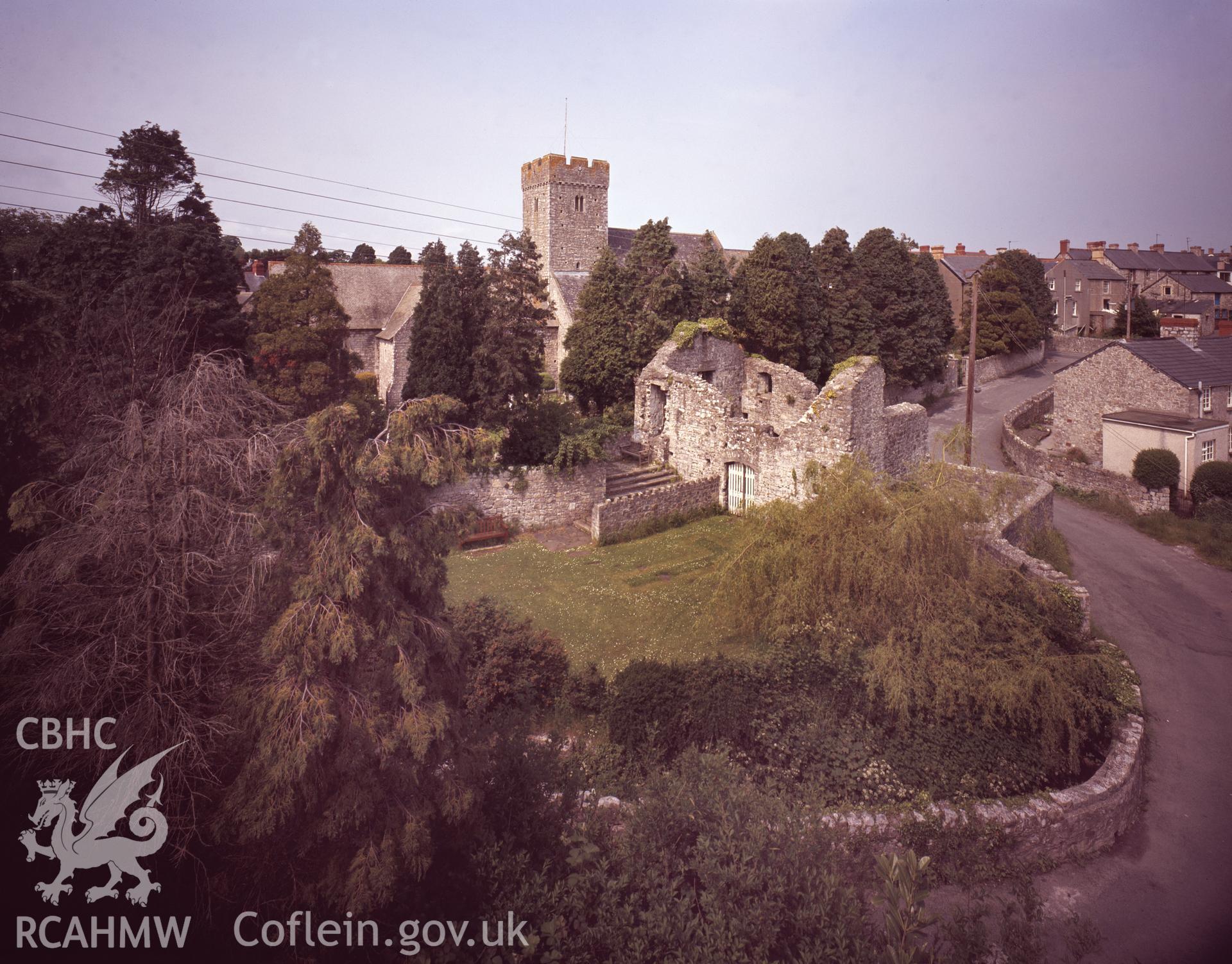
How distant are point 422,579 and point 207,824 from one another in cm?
246

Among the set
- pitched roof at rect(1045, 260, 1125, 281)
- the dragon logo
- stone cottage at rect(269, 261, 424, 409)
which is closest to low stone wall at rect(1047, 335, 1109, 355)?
pitched roof at rect(1045, 260, 1125, 281)

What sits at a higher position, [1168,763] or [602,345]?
[602,345]

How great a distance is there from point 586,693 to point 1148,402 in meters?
24.5

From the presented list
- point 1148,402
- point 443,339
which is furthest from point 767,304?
point 443,339

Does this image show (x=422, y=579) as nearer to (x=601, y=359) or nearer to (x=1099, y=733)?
(x=1099, y=733)

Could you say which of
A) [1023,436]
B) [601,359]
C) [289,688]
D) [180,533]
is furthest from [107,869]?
[1023,436]

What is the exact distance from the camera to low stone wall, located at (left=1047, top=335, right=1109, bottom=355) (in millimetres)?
50537

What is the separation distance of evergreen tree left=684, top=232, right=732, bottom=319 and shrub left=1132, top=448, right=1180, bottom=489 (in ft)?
47.1

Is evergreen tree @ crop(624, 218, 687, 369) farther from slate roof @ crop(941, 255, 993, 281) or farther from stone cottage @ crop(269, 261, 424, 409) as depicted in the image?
slate roof @ crop(941, 255, 993, 281)

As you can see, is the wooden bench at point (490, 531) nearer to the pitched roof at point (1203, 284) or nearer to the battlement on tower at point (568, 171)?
the battlement on tower at point (568, 171)

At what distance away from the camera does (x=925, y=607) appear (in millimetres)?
11680

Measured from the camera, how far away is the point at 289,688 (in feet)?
20.0

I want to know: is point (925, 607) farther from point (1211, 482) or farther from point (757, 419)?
point (1211, 482)

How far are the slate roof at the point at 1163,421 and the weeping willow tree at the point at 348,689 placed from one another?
25.6 meters
